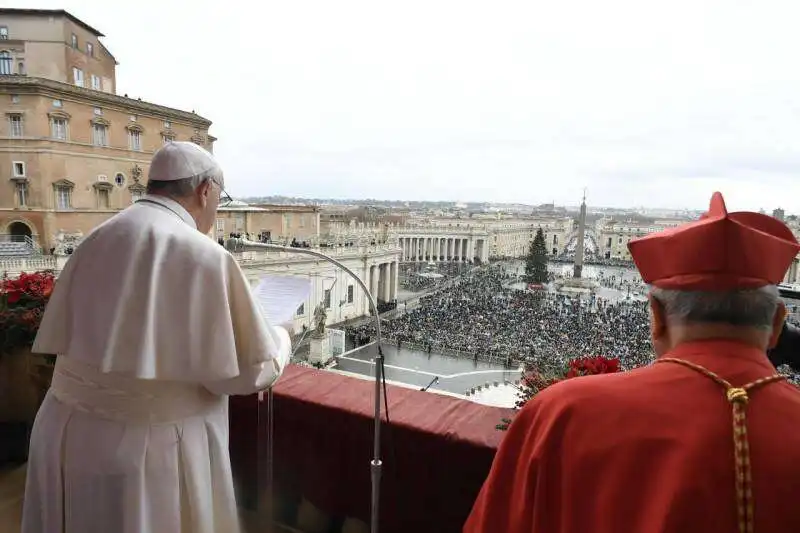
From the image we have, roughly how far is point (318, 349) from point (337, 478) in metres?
9.76

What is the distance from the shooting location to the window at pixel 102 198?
12570 millimetres

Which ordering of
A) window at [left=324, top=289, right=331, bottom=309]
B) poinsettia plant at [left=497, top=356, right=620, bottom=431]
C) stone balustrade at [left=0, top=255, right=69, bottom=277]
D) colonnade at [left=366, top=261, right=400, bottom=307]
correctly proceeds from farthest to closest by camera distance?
colonnade at [left=366, top=261, right=400, bottom=307]
window at [left=324, top=289, right=331, bottom=309]
stone balustrade at [left=0, top=255, right=69, bottom=277]
poinsettia plant at [left=497, top=356, right=620, bottom=431]

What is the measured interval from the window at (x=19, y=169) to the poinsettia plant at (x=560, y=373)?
13.0 metres

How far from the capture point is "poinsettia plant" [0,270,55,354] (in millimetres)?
2461

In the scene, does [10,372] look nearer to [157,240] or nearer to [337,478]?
[337,478]

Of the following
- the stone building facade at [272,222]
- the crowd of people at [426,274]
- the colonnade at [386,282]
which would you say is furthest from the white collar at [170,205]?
the crowd of people at [426,274]

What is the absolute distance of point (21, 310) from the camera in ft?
8.09

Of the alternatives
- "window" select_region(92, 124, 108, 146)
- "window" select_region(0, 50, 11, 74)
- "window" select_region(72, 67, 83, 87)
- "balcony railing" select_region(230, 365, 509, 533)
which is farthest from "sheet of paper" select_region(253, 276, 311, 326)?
"window" select_region(0, 50, 11, 74)

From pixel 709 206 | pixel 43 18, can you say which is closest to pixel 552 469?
pixel 709 206

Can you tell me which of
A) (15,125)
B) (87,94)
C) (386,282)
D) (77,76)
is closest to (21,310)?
(15,125)

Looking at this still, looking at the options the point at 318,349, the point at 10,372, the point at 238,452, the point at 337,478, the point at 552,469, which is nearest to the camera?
the point at 552,469

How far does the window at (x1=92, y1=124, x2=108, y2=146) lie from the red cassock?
13.9 metres

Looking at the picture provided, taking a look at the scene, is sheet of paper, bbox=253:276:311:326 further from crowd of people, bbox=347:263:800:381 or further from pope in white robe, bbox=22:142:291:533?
crowd of people, bbox=347:263:800:381

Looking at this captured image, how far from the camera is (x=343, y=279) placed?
19.4 m
